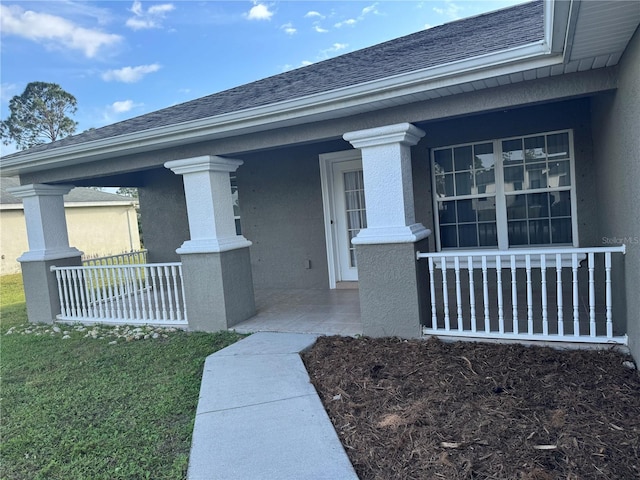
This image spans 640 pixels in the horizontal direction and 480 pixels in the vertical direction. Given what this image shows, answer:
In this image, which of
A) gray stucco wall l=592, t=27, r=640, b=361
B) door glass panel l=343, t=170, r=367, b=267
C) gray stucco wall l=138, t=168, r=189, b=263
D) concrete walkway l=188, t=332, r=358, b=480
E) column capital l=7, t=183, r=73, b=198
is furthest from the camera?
gray stucco wall l=138, t=168, r=189, b=263

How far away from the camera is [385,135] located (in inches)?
177

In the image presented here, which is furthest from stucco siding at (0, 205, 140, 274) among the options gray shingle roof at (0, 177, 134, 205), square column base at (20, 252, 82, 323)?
square column base at (20, 252, 82, 323)

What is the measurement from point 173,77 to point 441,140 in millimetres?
25644

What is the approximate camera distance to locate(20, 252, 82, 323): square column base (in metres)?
7.24

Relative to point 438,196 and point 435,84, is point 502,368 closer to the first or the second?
point 435,84

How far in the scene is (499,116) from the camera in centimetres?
584

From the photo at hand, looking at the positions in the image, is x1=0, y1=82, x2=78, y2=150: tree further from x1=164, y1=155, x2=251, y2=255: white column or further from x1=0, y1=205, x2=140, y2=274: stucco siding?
x1=164, y1=155, x2=251, y2=255: white column

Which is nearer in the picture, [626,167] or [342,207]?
[626,167]

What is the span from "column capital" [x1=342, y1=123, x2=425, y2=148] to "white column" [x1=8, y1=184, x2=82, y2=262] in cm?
556

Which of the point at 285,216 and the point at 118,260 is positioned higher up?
the point at 285,216

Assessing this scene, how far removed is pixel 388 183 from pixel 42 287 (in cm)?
642

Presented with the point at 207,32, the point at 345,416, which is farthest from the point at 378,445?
the point at 207,32

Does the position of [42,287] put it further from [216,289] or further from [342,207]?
[342,207]

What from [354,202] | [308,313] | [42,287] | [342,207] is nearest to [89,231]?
[42,287]
